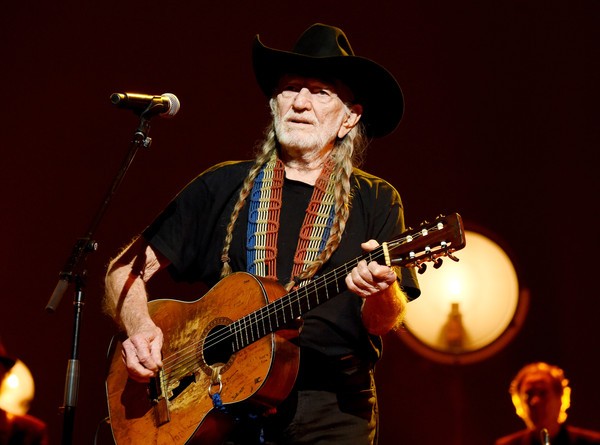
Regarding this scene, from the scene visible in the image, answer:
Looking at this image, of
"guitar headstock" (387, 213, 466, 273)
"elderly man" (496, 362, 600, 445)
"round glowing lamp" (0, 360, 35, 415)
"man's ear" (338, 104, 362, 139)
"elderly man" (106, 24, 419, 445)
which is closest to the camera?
"guitar headstock" (387, 213, 466, 273)

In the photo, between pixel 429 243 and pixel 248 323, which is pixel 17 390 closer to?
pixel 248 323

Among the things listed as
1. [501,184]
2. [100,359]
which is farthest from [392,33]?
[100,359]

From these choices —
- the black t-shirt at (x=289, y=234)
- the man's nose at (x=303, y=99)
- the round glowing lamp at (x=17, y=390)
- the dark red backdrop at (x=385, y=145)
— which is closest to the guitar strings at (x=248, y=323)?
the black t-shirt at (x=289, y=234)

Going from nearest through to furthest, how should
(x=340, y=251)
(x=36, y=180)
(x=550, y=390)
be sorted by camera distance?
(x=340, y=251), (x=550, y=390), (x=36, y=180)

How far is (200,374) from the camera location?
10.0 ft

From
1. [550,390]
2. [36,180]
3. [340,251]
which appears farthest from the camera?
[36,180]

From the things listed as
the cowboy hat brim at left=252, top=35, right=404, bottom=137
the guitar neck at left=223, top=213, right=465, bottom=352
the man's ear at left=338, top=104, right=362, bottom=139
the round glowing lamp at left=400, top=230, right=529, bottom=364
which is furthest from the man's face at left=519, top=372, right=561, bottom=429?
the guitar neck at left=223, top=213, right=465, bottom=352

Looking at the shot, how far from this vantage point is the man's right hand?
319 cm

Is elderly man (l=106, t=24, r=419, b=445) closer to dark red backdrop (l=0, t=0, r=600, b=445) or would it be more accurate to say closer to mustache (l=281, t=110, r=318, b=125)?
mustache (l=281, t=110, r=318, b=125)

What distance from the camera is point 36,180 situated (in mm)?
5988

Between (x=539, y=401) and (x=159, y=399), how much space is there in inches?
128

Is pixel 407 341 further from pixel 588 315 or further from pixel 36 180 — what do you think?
pixel 36 180

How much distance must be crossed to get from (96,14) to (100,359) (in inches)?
102

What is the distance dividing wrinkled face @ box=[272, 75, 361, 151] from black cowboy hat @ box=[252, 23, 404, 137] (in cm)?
5
